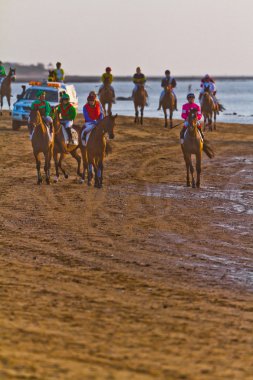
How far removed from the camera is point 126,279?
11.4m

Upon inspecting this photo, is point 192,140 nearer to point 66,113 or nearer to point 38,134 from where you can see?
point 66,113

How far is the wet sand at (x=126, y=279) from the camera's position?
800 cm

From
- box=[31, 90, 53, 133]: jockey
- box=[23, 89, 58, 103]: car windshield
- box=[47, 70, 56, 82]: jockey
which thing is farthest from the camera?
box=[47, 70, 56, 82]: jockey

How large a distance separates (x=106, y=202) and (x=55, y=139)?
3761 millimetres

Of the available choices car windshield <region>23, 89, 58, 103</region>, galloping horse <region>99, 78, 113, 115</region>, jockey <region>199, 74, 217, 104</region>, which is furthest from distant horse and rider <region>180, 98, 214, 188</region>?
galloping horse <region>99, 78, 113, 115</region>

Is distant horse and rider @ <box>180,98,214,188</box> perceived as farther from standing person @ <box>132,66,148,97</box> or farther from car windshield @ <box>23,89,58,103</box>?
standing person @ <box>132,66,148,97</box>

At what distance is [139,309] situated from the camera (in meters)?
9.86

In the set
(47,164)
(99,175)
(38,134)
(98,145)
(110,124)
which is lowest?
(99,175)

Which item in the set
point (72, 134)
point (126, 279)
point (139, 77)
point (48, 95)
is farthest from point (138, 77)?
point (126, 279)

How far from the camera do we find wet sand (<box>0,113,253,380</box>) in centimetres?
800

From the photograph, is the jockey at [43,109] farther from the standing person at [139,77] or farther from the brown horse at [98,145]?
the standing person at [139,77]

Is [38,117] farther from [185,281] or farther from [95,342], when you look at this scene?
[95,342]

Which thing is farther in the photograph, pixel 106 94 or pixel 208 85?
pixel 106 94

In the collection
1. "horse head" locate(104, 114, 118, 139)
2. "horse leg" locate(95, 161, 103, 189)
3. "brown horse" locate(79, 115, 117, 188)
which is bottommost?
"horse leg" locate(95, 161, 103, 189)
